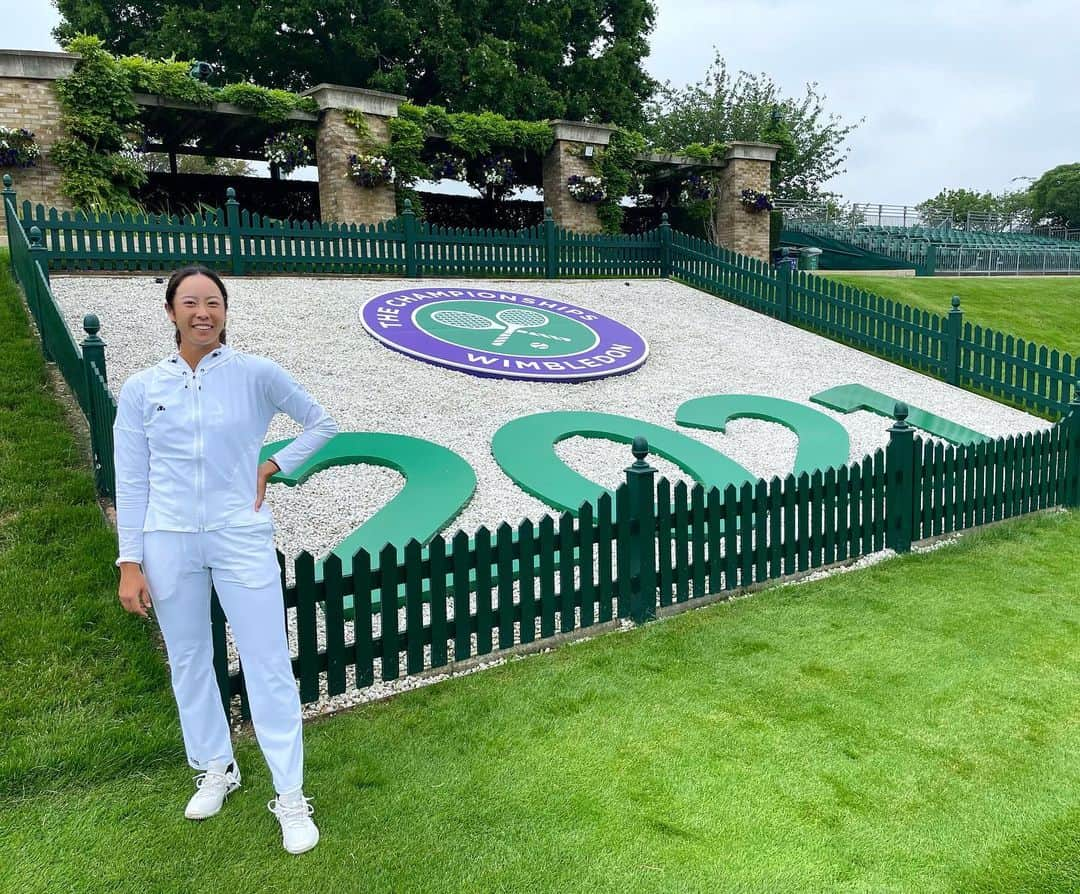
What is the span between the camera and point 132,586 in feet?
9.42

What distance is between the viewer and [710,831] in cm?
316

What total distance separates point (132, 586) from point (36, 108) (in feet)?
55.9

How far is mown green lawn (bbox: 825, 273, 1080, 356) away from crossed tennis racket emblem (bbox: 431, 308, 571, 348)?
11.3 metres

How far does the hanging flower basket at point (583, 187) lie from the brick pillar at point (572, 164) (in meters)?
0.12

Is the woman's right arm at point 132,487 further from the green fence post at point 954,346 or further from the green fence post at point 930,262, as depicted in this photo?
the green fence post at point 930,262

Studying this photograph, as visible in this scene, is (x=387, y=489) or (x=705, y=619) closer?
(x=705, y=619)

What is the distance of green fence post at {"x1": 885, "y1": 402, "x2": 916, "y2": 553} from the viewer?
665cm

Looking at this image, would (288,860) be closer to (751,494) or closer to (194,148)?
(751,494)

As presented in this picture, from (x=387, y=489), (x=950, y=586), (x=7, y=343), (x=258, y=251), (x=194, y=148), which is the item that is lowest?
(x=950, y=586)

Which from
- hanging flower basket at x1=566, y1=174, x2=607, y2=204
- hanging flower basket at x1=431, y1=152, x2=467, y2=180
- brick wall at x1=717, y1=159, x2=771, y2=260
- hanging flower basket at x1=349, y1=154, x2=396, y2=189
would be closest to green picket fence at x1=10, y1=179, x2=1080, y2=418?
hanging flower basket at x1=349, y1=154, x2=396, y2=189

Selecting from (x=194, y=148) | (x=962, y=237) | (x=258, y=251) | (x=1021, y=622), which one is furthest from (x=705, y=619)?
(x=962, y=237)

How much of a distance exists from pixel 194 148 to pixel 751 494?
21857mm

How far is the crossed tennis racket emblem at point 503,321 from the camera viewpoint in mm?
11820

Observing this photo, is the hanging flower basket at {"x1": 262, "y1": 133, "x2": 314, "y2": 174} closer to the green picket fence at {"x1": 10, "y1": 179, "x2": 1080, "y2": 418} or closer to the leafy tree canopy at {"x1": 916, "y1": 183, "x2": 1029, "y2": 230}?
the green picket fence at {"x1": 10, "y1": 179, "x2": 1080, "y2": 418}
